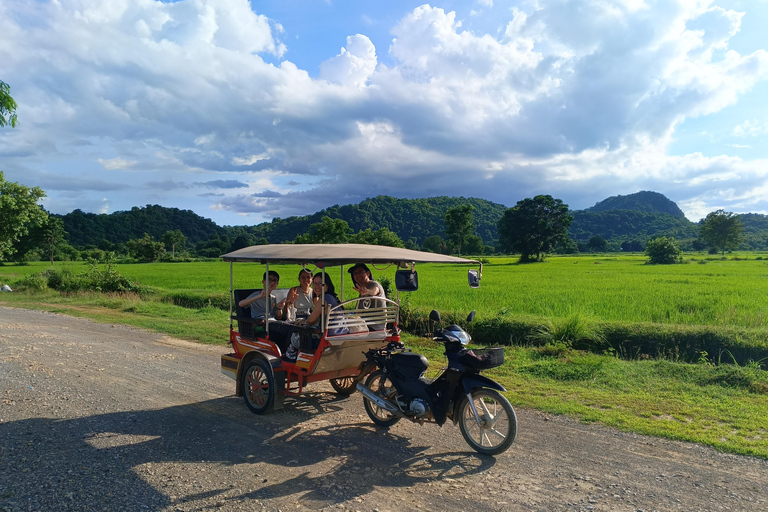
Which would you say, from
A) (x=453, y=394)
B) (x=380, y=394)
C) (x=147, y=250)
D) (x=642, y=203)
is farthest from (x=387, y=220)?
(x=642, y=203)

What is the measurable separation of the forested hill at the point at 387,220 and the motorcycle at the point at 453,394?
70.2 metres

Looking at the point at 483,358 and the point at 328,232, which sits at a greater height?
the point at 328,232

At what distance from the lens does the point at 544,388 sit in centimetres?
691

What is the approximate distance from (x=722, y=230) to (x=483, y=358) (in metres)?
75.9

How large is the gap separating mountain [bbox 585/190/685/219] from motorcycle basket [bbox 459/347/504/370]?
6726 inches

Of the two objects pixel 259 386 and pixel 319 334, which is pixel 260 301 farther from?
pixel 319 334

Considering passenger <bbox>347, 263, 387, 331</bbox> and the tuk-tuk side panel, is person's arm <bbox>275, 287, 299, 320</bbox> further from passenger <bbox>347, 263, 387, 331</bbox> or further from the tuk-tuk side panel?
the tuk-tuk side panel

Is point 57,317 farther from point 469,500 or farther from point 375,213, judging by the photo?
point 375,213

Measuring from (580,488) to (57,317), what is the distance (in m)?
15.6

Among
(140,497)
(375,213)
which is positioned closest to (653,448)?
(140,497)

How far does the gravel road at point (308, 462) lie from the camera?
366 centimetres

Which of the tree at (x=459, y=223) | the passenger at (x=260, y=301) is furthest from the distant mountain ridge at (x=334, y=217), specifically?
the passenger at (x=260, y=301)

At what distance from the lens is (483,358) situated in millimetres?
4520

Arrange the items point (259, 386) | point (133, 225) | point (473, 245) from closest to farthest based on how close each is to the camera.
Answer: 1. point (259, 386)
2. point (473, 245)
3. point (133, 225)
